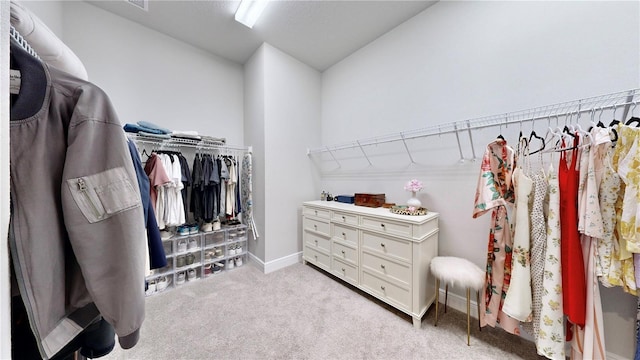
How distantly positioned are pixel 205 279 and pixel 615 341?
3.22 m

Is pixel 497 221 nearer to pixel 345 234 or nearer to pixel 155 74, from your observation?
pixel 345 234

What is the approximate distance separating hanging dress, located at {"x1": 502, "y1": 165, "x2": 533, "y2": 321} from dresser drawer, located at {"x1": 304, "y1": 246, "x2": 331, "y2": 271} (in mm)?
1469

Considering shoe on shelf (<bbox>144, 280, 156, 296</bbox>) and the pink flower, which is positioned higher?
the pink flower

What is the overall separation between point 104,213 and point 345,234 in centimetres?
178

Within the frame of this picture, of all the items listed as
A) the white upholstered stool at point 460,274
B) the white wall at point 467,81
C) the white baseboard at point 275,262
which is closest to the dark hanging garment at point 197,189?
the white baseboard at point 275,262

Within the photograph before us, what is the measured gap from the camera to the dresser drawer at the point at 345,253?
6.37 feet

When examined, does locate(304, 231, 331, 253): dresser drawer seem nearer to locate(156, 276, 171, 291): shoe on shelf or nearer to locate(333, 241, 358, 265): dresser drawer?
locate(333, 241, 358, 265): dresser drawer

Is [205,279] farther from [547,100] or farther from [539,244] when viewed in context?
[547,100]

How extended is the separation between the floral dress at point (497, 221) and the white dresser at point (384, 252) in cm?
38

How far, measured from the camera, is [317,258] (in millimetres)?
2357

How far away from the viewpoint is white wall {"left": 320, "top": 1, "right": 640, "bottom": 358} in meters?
1.18

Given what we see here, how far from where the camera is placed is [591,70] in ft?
4.04

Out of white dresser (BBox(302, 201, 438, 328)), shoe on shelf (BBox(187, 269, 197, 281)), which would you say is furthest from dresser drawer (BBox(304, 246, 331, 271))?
shoe on shelf (BBox(187, 269, 197, 281))

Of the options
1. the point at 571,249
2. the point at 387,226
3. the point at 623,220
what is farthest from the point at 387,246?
the point at 623,220
